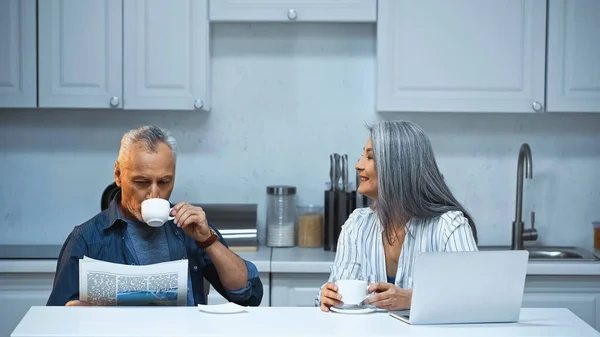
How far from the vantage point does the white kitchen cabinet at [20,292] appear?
131 inches

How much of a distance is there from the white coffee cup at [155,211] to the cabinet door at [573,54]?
6.43 ft

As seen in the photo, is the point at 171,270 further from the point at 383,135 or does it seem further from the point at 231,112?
the point at 231,112

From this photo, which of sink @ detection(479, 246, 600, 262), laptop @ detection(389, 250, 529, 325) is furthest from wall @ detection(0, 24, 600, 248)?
laptop @ detection(389, 250, 529, 325)

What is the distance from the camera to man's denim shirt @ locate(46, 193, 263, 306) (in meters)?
2.23

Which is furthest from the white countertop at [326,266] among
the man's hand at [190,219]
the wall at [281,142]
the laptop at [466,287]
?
the laptop at [466,287]

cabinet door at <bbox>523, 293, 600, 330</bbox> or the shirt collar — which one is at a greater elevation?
the shirt collar

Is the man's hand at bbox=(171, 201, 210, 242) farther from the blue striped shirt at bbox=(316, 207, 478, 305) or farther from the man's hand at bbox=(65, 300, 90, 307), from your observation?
the blue striped shirt at bbox=(316, 207, 478, 305)

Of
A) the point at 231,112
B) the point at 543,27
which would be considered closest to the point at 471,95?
the point at 543,27

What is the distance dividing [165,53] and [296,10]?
0.57 metres

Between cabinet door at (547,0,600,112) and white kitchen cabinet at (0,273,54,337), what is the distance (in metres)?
2.18

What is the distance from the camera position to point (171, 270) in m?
2.07

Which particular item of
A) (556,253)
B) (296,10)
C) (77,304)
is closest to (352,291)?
(77,304)

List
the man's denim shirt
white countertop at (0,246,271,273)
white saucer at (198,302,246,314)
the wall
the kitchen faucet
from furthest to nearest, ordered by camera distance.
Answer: the wall → the kitchen faucet → white countertop at (0,246,271,273) → the man's denim shirt → white saucer at (198,302,246,314)

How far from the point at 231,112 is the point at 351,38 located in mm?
633
